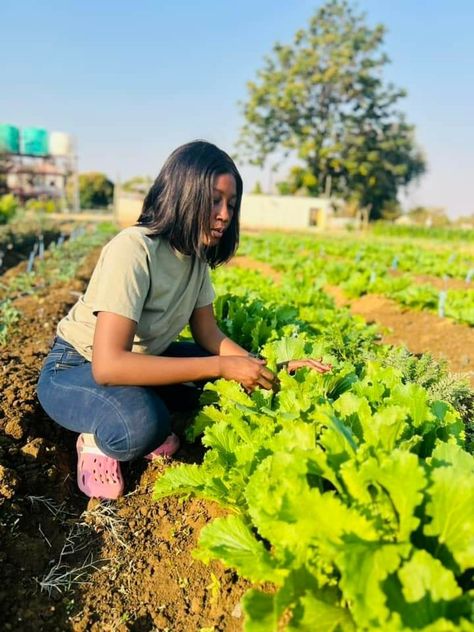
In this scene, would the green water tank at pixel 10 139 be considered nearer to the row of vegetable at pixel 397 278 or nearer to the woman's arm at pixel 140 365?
the row of vegetable at pixel 397 278

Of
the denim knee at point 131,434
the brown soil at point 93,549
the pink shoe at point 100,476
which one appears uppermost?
the denim knee at point 131,434

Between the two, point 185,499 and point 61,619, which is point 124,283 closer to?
point 185,499

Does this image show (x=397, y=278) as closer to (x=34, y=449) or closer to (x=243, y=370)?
(x=243, y=370)

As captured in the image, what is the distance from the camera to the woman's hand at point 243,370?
2.75m

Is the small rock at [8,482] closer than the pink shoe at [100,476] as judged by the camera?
Yes

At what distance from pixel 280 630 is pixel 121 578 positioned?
2.77 feet

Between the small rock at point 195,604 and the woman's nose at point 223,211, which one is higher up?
the woman's nose at point 223,211

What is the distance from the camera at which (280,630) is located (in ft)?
6.06

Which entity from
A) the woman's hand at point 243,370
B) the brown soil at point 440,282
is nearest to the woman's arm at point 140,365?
the woman's hand at point 243,370

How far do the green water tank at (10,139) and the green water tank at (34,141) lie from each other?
1.92ft

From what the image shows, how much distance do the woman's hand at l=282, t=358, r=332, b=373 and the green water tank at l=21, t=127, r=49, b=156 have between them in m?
50.0

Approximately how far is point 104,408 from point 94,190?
6619 centimetres

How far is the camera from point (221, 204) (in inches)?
111

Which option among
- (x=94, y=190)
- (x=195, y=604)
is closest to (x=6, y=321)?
(x=195, y=604)
